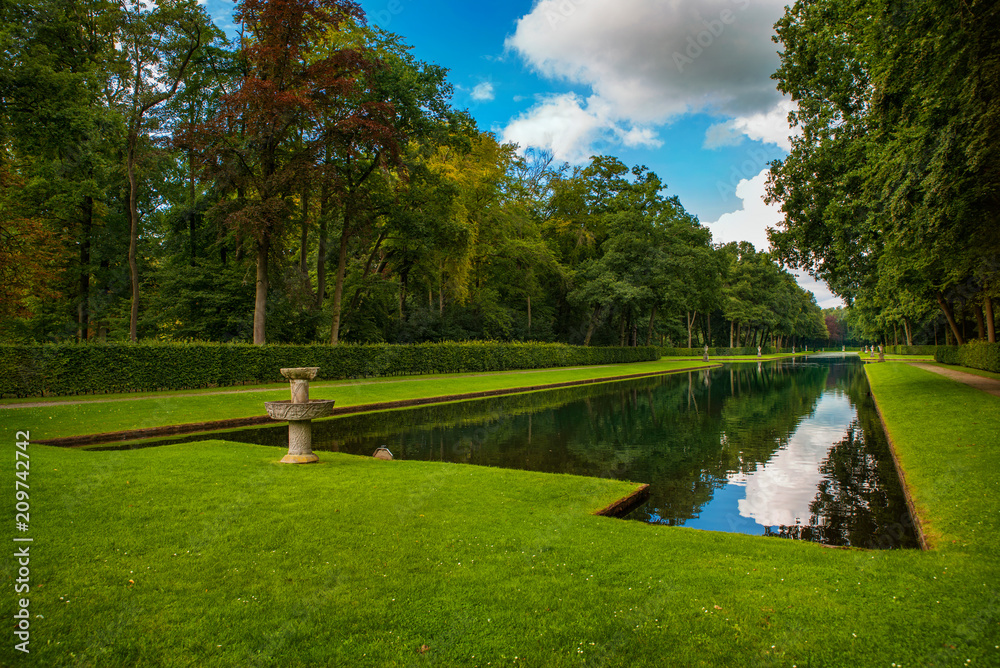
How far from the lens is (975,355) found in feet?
89.5

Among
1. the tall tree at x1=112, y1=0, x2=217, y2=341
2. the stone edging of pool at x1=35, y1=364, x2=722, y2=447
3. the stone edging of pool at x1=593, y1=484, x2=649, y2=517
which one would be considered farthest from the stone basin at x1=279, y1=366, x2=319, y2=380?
the tall tree at x1=112, y1=0, x2=217, y2=341

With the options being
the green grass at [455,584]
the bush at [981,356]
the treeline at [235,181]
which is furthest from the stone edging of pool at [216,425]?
the bush at [981,356]

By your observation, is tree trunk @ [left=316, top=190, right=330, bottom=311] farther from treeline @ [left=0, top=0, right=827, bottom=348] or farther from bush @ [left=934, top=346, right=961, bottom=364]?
bush @ [left=934, top=346, right=961, bottom=364]

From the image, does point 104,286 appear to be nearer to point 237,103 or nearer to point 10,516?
point 237,103

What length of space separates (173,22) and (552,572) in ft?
98.8

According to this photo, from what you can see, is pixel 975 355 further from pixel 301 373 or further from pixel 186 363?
pixel 186 363

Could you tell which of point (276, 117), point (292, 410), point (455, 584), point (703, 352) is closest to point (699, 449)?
point (292, 410)

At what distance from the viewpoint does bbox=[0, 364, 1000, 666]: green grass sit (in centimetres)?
299

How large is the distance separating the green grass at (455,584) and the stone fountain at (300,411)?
1527 mm

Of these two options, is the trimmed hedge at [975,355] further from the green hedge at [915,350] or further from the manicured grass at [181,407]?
the manicured grass at [181,407]

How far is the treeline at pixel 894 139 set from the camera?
30.7 ft

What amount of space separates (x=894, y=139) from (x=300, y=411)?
49.5 feet

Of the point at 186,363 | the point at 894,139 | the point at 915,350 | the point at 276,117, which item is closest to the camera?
the point at 894,139

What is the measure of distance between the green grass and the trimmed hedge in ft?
77.8
